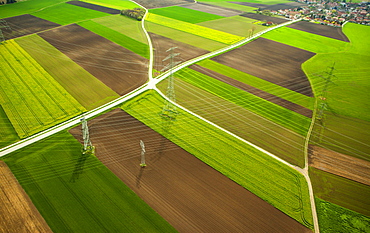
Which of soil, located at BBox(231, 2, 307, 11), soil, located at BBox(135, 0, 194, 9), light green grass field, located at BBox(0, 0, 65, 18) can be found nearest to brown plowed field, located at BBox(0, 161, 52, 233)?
light green grass field, located at BBox(0, 0, 65, 18)

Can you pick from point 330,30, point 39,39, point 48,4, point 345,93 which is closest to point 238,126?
point 345,93

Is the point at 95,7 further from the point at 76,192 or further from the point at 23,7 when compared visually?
the point at 76,192

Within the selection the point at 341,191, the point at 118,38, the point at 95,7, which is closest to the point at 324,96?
the point at 341,191

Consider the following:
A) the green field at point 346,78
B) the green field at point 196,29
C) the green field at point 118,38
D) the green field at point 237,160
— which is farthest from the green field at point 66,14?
the green field at point 346,78

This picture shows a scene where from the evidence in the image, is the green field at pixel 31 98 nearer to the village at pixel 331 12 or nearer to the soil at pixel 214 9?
the soil at pixel 214 9

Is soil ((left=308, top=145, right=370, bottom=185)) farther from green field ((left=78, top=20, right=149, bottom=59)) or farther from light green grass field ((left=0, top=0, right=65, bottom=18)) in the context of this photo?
light green grass field ((left=0, top=0, right=65, bottom=18))

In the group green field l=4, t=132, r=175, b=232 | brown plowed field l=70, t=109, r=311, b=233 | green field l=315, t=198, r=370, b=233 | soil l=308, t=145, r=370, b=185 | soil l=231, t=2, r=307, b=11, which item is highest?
soil l=231, t=2, r=307, b=11
